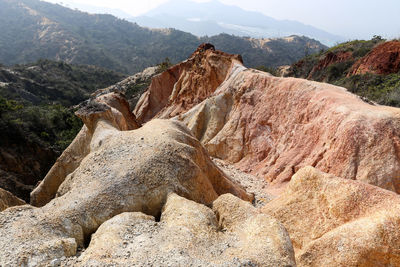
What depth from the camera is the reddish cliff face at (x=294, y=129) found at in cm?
1305

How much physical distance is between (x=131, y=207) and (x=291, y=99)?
14003 mm

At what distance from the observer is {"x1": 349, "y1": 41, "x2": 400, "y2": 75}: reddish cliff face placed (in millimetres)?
37812

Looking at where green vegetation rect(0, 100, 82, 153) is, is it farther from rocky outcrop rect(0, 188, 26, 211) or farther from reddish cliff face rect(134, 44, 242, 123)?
rocky outcrop rect(0, 188, 26, 211)

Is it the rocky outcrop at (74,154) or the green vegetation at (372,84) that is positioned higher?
the green vegetation at (372,84)

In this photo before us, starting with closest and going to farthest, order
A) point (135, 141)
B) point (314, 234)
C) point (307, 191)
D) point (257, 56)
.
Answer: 1. point (314, 234)
2. point (307, 191)
3. point (135, 141)
4. point (257, 56)

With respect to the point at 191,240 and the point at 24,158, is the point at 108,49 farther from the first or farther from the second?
the point at 191,240

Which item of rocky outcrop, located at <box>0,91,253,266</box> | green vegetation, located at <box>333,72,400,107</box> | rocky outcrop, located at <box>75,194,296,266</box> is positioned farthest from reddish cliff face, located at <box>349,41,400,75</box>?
rocky outcrop, located at <box>75,194,296,266</box>

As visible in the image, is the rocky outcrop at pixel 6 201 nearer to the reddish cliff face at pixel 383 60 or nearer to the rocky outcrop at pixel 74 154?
the rocky outcrop at pixel 74 154

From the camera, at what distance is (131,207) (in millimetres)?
8531

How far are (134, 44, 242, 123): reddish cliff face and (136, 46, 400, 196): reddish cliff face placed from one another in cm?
251

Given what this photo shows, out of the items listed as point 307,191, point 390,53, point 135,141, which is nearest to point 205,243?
point 307,191

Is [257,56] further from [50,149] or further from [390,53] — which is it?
[50,149]

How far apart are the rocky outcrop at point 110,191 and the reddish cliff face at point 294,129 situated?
5486 mm

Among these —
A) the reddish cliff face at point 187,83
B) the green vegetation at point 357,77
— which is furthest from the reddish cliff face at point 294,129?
the green vegetation at point 357,77
